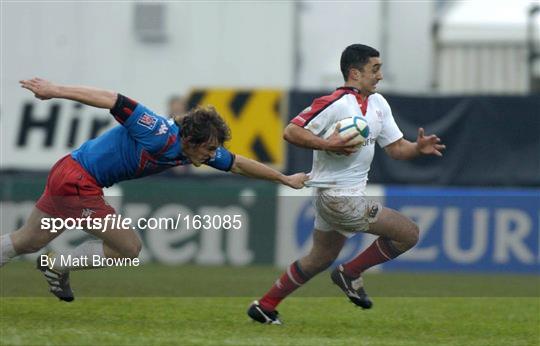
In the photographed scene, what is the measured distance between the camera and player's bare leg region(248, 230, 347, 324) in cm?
1012

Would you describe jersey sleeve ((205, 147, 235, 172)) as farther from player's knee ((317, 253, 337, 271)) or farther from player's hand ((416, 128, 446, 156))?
player's hand ((416, 128, 446, 156))

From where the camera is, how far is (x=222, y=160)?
9.83m

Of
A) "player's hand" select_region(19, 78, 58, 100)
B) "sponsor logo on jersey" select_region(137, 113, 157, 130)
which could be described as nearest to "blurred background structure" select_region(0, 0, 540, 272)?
"sponsor logo on jersey" select_region(137, 113, 157, 130)

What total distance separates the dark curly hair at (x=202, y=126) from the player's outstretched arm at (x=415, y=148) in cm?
147

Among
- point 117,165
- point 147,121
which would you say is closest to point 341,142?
point 147,121

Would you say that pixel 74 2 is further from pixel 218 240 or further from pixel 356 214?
pixel 356 214

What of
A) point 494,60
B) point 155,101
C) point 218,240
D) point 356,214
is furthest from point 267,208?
point 356,214

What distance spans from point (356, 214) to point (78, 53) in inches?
320

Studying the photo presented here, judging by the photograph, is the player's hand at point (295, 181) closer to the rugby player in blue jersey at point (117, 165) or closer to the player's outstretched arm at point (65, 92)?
the rugby player in blue jersey at point (117, 165)

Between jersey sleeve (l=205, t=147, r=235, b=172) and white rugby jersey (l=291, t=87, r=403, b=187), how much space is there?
1.68 feet

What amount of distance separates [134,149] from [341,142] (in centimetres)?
142

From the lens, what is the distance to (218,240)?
15.8 m

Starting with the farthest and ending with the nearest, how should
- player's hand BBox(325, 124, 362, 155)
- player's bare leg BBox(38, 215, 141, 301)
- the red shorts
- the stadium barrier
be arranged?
Result: the stadium barrier < player's bare leg BBox(38, 215, 141, 301) < the red shorts < player's hand BBox(325, 124, 362, 155)

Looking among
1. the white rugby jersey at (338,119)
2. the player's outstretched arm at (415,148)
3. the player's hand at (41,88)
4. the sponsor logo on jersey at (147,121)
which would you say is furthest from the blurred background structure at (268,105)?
the player's hand at (41,88)
